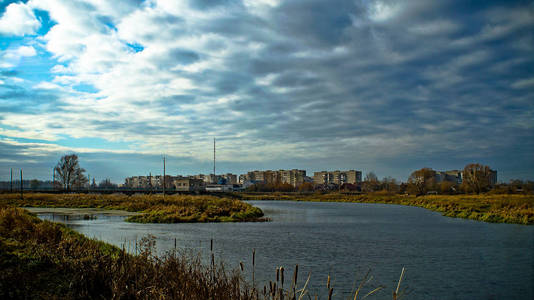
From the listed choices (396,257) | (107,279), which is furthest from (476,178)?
(107,279)

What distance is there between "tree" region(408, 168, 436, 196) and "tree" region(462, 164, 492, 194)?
45.3 ft

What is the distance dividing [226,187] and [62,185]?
269ft

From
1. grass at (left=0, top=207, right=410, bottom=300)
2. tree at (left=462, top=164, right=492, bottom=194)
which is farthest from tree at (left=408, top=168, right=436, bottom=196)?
grass at (left=0, top=207, right=410, bottom=300)

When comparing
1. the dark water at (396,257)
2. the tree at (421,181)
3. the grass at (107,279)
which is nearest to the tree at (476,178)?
the tree at (421,181)

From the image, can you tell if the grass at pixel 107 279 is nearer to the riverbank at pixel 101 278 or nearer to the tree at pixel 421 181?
the riverbank at pixel 101 278

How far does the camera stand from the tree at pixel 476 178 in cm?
11175

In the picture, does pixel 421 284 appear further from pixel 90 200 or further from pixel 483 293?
pixel 90 200

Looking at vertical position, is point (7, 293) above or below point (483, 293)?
above

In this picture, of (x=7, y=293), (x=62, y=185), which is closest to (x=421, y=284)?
(x=7, y=293)

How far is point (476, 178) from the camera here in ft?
374

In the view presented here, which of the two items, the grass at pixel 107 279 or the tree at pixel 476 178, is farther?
the tree at pixel 476 178

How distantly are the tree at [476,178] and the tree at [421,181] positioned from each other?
13.8 m

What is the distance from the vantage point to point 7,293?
8273mm

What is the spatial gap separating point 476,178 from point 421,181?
2276cm
